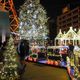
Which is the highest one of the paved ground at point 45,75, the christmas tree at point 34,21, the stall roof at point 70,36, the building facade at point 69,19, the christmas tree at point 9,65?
the building facade at point 69,19

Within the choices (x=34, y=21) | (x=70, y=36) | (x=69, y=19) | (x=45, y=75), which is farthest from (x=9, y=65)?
(x=69, y=19)

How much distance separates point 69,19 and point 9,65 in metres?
105

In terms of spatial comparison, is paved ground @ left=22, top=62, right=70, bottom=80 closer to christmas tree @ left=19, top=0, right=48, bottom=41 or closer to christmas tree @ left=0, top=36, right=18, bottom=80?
christmas tree @ left=0, top=36, right=18, bottom=80

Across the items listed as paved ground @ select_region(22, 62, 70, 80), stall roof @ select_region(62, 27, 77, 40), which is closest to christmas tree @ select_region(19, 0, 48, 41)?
stall roof @ select_region(62, 27, 77, 40)

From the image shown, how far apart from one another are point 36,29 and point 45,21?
162 cm

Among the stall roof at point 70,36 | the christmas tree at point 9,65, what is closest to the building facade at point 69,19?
the stall roof at point 70,36

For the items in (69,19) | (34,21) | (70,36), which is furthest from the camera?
(69,19)

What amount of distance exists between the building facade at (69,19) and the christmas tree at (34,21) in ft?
205

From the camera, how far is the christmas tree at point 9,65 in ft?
26.1

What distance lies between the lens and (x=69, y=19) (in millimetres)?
111562

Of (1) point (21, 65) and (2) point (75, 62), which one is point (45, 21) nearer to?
(1) point (21, 65)

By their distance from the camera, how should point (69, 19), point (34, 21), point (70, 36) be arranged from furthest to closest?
point (69, 19)
point (34, 21)
point (70, 36)

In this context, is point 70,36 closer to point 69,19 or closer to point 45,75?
point 45,75

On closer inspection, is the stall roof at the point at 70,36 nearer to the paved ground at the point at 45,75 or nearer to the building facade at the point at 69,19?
the paved ground at the point at 45,75
